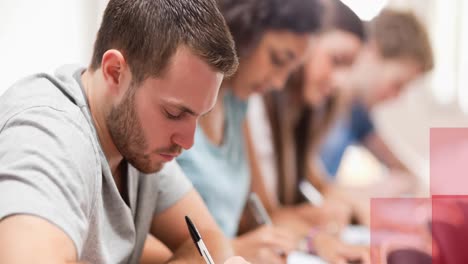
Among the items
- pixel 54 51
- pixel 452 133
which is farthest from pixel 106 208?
pixel 452 133

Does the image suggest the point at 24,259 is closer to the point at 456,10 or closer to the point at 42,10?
the point at 42,10

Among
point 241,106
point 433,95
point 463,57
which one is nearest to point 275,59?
point 241,106

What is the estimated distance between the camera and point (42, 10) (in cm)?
117

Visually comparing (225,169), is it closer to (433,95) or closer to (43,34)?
(43,34)

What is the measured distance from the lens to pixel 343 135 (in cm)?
161

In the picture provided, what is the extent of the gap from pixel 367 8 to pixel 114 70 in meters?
1.08

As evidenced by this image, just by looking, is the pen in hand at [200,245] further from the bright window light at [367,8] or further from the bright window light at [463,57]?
the bright window light at [463,57]

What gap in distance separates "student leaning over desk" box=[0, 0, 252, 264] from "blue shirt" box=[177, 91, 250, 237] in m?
0.33

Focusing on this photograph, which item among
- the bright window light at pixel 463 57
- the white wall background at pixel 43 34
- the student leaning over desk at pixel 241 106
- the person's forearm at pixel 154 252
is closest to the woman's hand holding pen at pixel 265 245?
the student leaning over desk at pixel 241 106

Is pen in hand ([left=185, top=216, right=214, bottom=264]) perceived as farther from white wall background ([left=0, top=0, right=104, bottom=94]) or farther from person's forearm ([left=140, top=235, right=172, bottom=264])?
white wall background ([left=0, top=0, right=104, bottom=94])

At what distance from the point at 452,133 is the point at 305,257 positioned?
2.63ft

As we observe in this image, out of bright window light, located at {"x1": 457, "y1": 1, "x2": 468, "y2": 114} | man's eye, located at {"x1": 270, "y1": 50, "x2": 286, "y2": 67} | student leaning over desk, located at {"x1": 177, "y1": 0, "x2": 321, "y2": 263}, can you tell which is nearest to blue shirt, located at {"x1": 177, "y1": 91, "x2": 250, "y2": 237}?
student leaning over desk, located at {"x1": 177, "y1": 0, "x2": 321, "y2": 263}

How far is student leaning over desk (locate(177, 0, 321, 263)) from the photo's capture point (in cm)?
117

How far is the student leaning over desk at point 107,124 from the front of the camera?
0.59m
